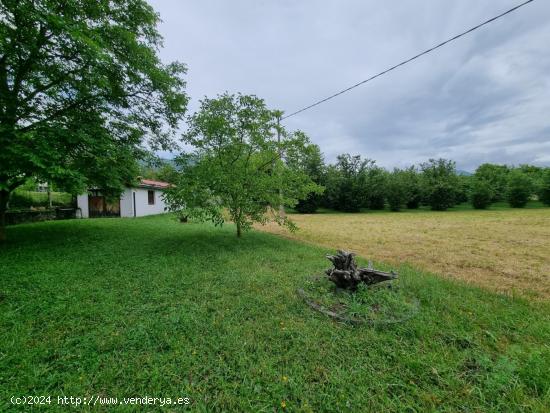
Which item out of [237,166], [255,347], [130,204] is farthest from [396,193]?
[255,347]

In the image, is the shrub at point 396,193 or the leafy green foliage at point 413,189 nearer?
the shrub at point 396,193

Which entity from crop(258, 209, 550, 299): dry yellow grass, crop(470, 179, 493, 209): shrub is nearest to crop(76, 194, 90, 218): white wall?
crop(258, 209, 550, 299): dry yellow grass

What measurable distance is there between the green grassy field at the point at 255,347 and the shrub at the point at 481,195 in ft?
105

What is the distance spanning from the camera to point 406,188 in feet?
87.3

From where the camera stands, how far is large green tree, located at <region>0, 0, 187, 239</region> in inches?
195

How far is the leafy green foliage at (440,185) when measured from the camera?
26.9m

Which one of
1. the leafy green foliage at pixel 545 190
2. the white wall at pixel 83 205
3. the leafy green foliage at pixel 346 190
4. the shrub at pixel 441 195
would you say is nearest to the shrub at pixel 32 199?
the white wall at pixel 83 205

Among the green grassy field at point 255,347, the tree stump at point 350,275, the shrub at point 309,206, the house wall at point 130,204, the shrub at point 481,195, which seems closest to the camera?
the green grassy field at point 255,347

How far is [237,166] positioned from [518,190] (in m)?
36.8

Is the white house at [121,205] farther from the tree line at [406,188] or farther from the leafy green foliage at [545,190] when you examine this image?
the leafy green foliage at [545,190]

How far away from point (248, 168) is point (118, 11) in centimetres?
609

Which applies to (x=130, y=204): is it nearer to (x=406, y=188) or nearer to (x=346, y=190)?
(x=346, y=190)

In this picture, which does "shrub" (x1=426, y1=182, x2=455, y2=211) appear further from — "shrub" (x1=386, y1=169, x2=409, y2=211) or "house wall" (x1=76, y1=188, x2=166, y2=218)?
"house wall" (x1=76, y1=188, x2=166, y2=218)

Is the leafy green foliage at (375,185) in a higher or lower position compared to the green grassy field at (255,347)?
higher
